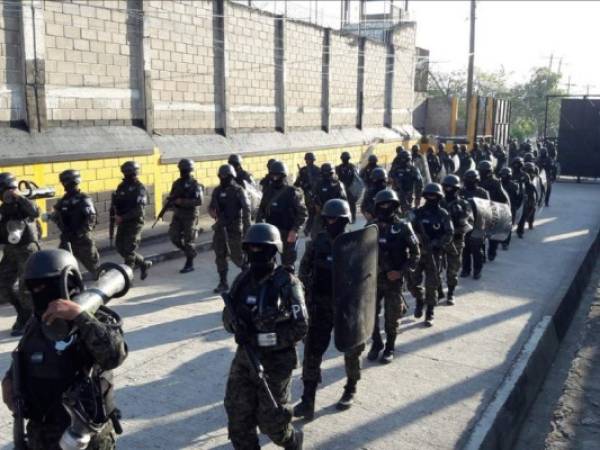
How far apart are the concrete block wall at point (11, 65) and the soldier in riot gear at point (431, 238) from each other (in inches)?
282

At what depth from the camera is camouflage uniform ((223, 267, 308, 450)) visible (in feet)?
11.7

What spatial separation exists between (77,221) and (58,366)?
4.97 metres

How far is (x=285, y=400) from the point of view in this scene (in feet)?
12.2

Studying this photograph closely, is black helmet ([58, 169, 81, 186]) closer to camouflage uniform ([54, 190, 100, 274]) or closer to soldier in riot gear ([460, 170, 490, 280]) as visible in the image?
camouflage uniform ([54, 190, 100, 274])

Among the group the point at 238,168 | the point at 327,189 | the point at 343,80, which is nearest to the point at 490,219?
the point at 327,189

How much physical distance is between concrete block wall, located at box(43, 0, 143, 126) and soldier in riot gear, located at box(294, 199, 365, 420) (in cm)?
793

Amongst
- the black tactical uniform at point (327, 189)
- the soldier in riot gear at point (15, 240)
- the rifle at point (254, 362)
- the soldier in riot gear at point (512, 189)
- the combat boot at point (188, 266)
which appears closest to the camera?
the rifle at point (254, 362)

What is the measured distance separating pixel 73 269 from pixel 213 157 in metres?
12.1

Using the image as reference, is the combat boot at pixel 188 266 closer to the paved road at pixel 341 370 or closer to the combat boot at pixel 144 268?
the paved road at pixel 341 370

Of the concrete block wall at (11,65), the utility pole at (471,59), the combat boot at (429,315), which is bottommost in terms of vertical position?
the combat boot at (429,315)

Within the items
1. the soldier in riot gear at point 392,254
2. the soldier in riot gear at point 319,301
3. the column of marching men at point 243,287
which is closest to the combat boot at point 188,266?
the column of marching men at point 243,287

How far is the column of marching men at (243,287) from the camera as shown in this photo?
107 inches

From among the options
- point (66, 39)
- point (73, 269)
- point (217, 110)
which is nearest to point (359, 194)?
point (217, 110)

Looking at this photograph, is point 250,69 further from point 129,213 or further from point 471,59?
point 471,59
